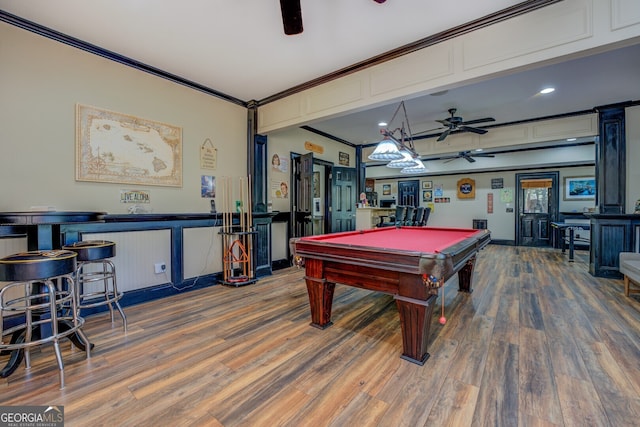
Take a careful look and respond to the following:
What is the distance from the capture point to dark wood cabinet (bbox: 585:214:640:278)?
4133 millimetres

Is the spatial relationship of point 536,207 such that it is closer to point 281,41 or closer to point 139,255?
point 281,41

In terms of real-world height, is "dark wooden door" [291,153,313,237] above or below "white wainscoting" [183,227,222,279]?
above

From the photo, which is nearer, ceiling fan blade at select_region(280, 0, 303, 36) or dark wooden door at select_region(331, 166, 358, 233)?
ceiling fan blade at select_region(280, 0, 303, 36)

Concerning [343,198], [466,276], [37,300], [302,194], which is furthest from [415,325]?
[343,198]

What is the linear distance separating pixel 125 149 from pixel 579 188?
1022 cm

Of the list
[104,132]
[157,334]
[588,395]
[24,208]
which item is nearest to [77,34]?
[104,132]

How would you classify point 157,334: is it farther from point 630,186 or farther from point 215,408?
point 630,186

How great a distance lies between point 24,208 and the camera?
2.56 m

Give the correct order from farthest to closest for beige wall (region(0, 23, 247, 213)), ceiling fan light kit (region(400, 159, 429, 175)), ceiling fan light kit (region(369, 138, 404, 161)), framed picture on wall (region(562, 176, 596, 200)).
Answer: framed picture on wall (region(562, 176, 596, 200)) → ceiling fan light kit (region(400, 159, 429, 175)) → ceiling fan light kit (region(369, 138, 404, 161)) → beige wall (region(0, 23, 247, 213))

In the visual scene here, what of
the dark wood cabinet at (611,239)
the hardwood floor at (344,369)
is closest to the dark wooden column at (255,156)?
the hardwood floor at (344,369)

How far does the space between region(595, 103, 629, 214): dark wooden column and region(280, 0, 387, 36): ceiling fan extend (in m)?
4.87

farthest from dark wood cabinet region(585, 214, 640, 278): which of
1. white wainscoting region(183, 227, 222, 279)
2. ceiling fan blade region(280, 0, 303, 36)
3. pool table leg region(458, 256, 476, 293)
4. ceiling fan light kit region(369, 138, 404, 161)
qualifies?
white wainscoting region(183, 227, 222, 279)

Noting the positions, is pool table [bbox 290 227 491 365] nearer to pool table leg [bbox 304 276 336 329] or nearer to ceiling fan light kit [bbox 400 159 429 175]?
pool table leg [bbox 304 276 336 329]

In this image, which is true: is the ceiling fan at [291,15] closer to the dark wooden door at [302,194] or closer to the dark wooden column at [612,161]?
the dark wooden door at [302,194]
